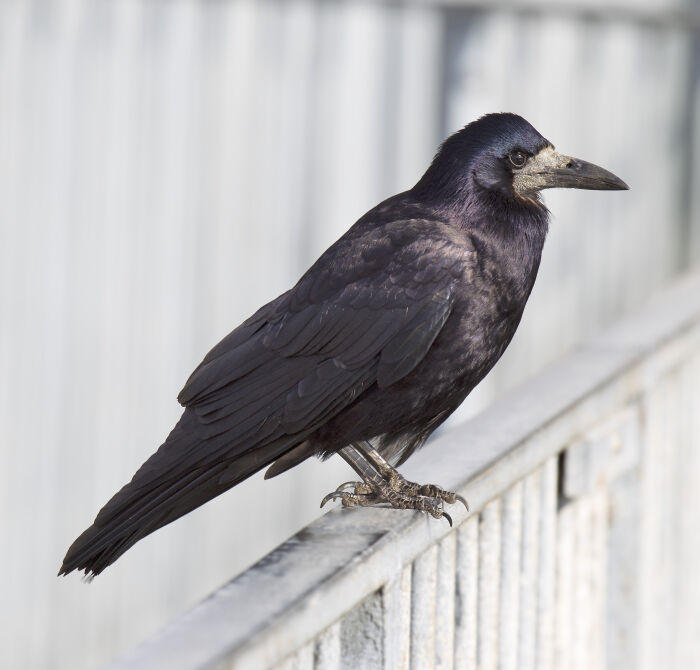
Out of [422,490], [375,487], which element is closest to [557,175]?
[375,487]

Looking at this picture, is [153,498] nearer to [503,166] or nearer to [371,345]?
[371,345]

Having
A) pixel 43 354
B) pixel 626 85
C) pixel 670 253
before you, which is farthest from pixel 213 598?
pixel 670 253

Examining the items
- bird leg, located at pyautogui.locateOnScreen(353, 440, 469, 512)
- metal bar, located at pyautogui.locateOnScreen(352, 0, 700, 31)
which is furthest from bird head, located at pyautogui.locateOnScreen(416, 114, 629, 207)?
metal bar, located at pyautogui.locateOnScreen(352, 0, 700, 31)

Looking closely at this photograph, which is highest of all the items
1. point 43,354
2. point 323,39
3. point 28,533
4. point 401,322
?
point 323,39

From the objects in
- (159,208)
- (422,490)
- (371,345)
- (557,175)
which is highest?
(557,175)

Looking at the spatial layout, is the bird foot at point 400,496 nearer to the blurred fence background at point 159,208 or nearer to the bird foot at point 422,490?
the bird foot at point 422,490

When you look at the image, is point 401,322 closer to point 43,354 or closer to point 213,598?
point 213,598

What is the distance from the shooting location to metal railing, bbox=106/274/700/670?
1.41 meters

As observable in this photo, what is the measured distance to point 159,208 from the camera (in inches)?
217

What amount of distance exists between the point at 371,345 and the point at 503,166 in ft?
1.69

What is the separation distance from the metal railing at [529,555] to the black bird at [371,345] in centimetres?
18

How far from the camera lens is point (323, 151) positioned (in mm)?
5652

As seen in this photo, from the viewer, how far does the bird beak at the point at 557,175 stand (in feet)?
9.23

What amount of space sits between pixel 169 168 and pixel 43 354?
0.90 metres
